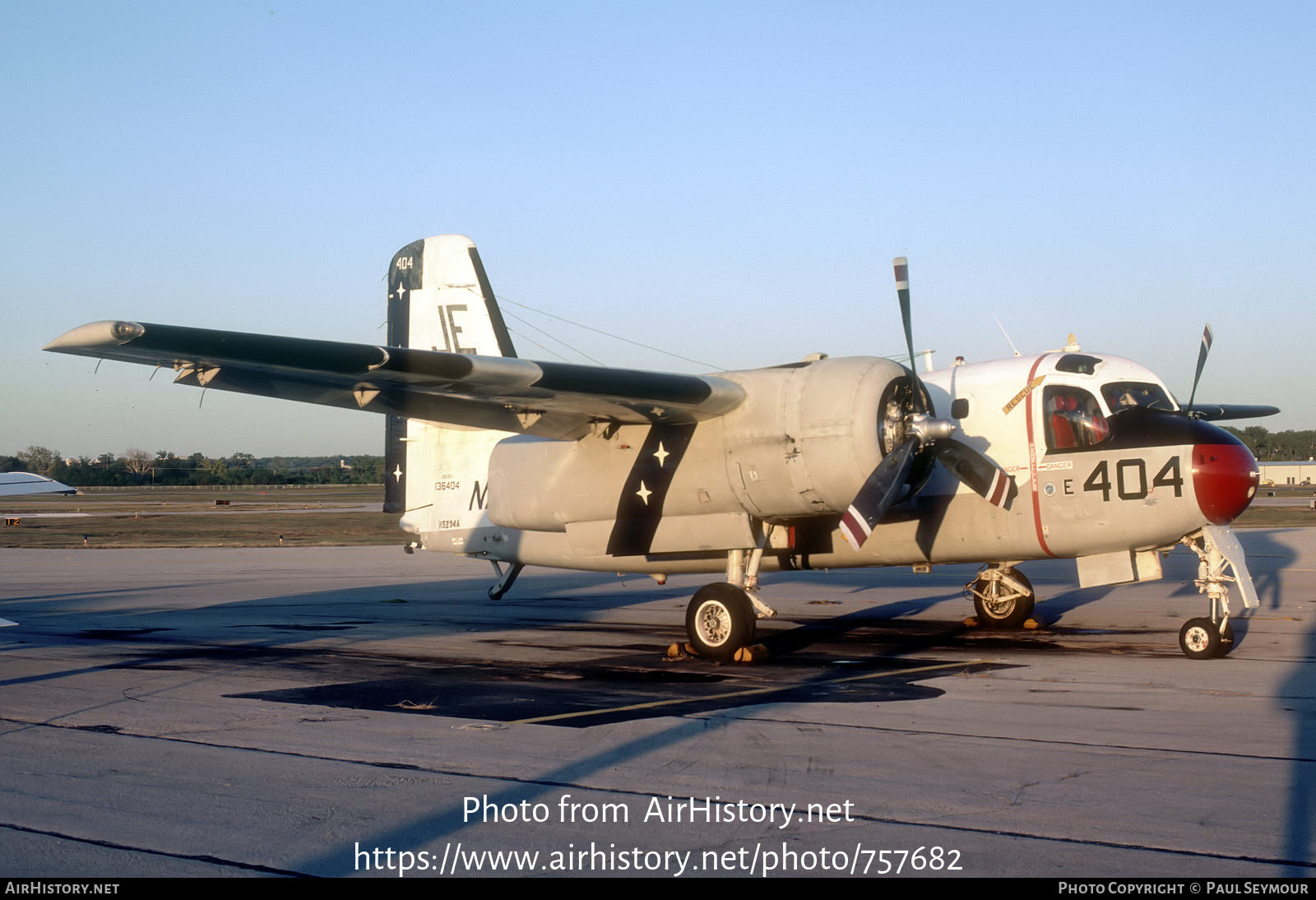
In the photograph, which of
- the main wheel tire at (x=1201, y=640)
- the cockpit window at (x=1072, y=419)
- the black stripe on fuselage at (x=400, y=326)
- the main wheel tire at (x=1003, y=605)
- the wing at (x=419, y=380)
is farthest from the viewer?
the black stripe on fuselage at (x=400, y=326)

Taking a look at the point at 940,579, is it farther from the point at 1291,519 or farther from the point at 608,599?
the point at 1291,519

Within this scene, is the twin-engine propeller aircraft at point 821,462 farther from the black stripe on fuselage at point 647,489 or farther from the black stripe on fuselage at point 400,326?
the black stripe on fuselage at point 400,326

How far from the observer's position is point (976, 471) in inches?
544

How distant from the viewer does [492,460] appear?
16094 millimetres

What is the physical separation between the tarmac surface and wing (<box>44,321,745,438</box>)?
3.17 meters

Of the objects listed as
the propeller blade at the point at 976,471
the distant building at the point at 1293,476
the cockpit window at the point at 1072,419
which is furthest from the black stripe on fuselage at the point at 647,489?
the distant building at the point at 1293,476

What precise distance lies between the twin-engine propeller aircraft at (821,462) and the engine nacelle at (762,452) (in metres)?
0.03

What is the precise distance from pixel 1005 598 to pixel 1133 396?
433 centimetres

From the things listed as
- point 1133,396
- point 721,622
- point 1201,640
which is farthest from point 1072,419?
point 721,622

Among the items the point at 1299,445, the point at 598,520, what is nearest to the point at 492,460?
the point at 598,520

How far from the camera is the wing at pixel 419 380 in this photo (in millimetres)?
10273

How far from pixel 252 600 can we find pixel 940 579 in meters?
16.1

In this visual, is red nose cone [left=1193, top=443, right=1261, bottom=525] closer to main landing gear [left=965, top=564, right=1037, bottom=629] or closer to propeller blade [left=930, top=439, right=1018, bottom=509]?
propeller blade [left=930, top=439, right=1018, bottom=509]

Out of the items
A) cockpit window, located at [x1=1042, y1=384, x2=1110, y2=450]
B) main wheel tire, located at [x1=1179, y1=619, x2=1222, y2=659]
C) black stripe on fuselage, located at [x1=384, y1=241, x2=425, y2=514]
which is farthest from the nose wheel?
black stripe on fuselage, located at [x1=384, y1=241, x2=425, y2=514]
